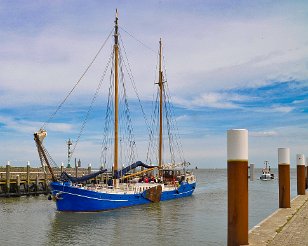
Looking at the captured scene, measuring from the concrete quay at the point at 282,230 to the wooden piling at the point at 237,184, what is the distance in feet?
2.93

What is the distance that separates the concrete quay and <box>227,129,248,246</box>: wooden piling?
89cm

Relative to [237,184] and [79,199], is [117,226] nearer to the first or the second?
[79,199]

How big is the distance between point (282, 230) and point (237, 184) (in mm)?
3863

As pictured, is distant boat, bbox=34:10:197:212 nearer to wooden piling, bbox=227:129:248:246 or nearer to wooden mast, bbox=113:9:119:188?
wooden mast, bbox=113:9:119:188

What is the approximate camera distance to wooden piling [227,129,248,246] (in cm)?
957

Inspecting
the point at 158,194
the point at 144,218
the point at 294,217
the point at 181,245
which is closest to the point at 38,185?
the point at 158,194

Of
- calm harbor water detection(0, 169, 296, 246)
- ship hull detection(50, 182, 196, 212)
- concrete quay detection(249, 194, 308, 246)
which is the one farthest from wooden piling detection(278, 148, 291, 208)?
ship hull detection(50, 182, 196, 212)

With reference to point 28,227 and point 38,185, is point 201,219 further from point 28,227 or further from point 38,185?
point 38,185

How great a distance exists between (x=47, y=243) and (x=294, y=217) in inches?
483

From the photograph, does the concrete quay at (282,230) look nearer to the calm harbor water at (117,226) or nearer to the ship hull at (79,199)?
the calm harbor water at (117,226)

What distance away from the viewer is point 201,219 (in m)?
28.2

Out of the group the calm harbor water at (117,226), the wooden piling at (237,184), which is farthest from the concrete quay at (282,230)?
the calm harbor water at (117,226)

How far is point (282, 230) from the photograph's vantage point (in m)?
12.4

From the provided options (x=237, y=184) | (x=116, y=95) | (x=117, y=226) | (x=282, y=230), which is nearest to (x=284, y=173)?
(x=282, y=230)
